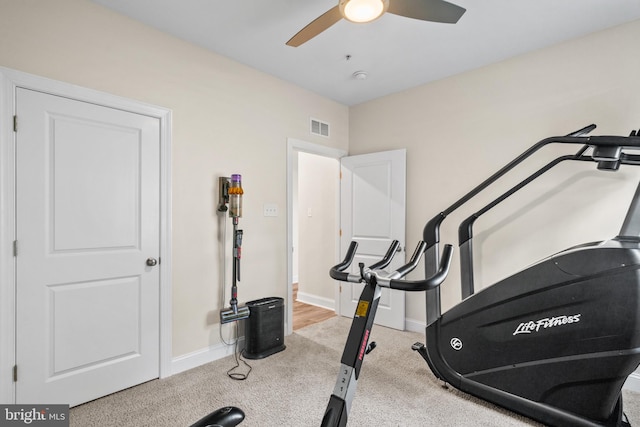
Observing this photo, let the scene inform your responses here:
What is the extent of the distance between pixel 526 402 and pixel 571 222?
1.50 metres

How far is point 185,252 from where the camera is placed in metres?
2.68

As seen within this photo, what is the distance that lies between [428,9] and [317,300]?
12.5ft

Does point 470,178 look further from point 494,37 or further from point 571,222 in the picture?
point 494,37

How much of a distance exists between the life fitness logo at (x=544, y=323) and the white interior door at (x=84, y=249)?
2591 mm

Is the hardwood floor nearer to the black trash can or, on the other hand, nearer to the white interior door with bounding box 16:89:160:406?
the black trash can

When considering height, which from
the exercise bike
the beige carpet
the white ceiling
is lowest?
the beige carpet

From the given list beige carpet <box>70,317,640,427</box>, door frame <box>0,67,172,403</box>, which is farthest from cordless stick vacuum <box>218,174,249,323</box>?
door frame <box>0,67,172,403</box>

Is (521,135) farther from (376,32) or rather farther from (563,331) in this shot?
(563,331)

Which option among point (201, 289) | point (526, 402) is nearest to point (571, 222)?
point (526, 402)

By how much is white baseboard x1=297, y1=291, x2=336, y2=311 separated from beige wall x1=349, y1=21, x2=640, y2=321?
119 centimetres

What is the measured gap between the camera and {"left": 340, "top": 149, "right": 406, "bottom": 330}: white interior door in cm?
366

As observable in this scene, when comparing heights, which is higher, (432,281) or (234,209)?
(234,209)

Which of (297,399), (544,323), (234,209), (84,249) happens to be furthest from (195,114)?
(544,323)

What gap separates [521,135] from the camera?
2.91 m
